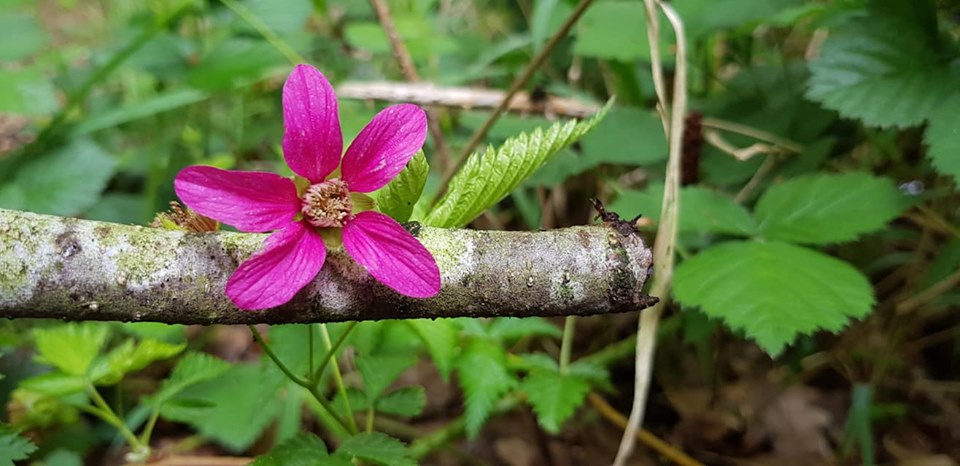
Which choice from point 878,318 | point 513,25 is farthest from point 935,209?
point 513,25

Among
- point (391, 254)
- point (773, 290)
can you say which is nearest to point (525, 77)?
point (773, 290)

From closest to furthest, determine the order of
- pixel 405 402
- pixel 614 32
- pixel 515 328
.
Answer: pixel 405 402, pixel 515 328, pixel 614 32

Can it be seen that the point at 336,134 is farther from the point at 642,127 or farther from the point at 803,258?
the point at 642,127

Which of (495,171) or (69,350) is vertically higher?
(495,171)

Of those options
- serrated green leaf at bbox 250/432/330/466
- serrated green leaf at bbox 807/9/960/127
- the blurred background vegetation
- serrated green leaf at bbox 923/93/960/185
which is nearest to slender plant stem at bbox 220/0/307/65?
A: the blurred background vegetation

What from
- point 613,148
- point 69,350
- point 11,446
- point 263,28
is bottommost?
point 11,446

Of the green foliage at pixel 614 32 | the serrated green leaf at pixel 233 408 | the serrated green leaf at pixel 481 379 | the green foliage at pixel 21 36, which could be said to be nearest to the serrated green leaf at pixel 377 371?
the serrated green leaf at pixel 481 379

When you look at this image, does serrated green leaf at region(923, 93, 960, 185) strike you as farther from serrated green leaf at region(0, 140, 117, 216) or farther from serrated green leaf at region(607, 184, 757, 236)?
serrated green leaf at region(0, 140, 117, 216)

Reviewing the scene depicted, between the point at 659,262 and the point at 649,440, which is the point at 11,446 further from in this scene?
the point at 649,440

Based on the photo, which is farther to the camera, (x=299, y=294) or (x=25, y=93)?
(x=25, y=93)
